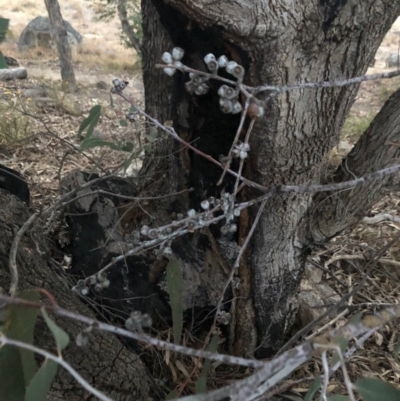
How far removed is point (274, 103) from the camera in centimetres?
91

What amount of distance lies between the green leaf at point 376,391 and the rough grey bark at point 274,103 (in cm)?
48

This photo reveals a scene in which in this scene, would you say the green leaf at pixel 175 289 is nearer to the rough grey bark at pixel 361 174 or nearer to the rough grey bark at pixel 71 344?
the rough grey bark at pixel 71 344

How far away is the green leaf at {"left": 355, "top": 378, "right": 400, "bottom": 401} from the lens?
61 centimetres

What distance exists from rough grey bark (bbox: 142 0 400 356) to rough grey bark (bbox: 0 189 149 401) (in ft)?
1.06

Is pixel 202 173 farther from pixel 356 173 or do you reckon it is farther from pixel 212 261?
pixel 356 173

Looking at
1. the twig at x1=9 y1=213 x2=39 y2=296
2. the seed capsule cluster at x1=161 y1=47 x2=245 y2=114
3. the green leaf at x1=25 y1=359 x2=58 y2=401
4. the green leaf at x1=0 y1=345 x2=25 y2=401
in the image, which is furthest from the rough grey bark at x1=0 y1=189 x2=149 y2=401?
the seed capsule cluster at x1=161 y1=47 x2=245 y2=114

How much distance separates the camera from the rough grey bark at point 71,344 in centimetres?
87

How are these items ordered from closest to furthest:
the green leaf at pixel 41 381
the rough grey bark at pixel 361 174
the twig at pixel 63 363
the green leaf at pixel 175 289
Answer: the twig at pixel 63 363 → the green leaf at pixel 41 381 → the green leaf at pixel 175 289 → the rough grey bark at pixel 361 174

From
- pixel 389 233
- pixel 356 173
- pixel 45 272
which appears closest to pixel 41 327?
pixel 45 272

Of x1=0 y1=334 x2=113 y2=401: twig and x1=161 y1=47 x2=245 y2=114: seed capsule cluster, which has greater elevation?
x1=161 y1=47 x2=245 y2=114: seed capsule cluster

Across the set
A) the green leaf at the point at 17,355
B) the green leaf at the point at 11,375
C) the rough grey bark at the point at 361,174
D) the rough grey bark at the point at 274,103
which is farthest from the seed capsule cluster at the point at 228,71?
the rough grey bark at the point at 361,174

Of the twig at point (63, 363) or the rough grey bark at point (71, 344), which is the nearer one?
the twig at point (63, 363)

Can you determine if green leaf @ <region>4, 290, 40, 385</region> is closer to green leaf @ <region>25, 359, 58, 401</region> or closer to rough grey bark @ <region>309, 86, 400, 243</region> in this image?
green leaf @ <region>25, 359, 58, 401</region>

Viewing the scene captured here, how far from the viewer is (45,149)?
7.20ft
